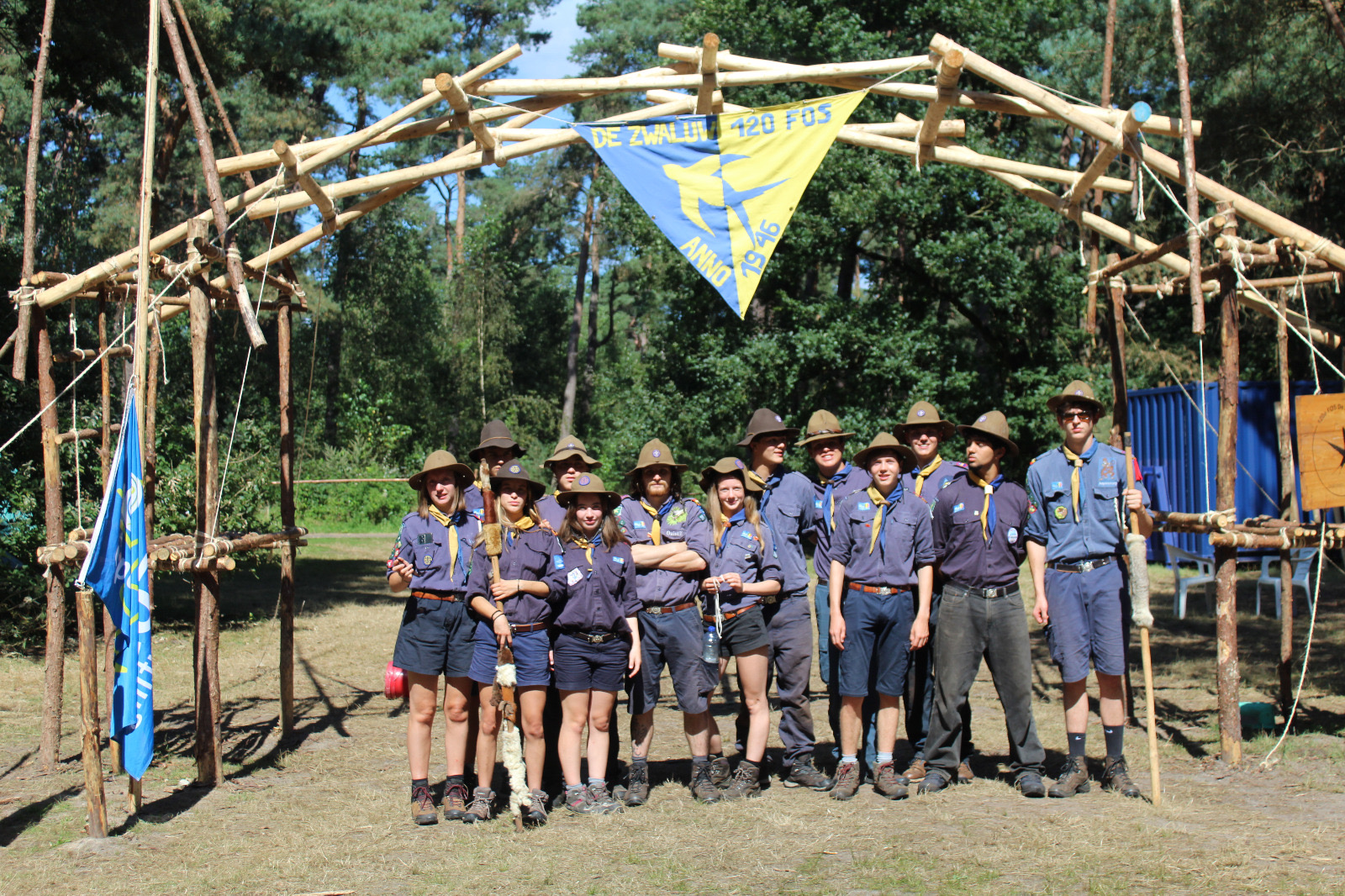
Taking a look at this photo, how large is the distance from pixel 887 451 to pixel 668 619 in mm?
1475

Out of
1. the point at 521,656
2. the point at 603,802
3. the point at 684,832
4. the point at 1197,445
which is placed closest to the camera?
the point at 684,832

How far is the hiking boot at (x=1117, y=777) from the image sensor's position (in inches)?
220

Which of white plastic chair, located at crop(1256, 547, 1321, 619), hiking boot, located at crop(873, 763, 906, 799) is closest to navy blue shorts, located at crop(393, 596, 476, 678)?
hiking boot, located at crop(873, 763, 906, 799)

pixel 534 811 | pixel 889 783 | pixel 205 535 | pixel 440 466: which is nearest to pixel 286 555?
pixel 205 535

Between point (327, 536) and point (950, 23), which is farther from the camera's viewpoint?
point (327, 536)

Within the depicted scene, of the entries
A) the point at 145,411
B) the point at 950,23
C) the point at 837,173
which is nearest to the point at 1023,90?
the point at 145,411

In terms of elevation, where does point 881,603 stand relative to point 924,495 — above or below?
below

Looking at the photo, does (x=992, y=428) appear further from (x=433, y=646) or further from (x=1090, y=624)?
(x=433, y=646)

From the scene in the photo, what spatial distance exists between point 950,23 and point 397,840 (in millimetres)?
15433

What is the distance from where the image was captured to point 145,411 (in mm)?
7059

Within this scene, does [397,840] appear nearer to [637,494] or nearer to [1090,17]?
[637,494]

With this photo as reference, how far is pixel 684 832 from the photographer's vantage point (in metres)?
5.17

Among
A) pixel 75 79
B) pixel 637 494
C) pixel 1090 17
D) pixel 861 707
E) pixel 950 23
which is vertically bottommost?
pixel 861 707

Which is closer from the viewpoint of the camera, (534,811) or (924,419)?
(534,811)
